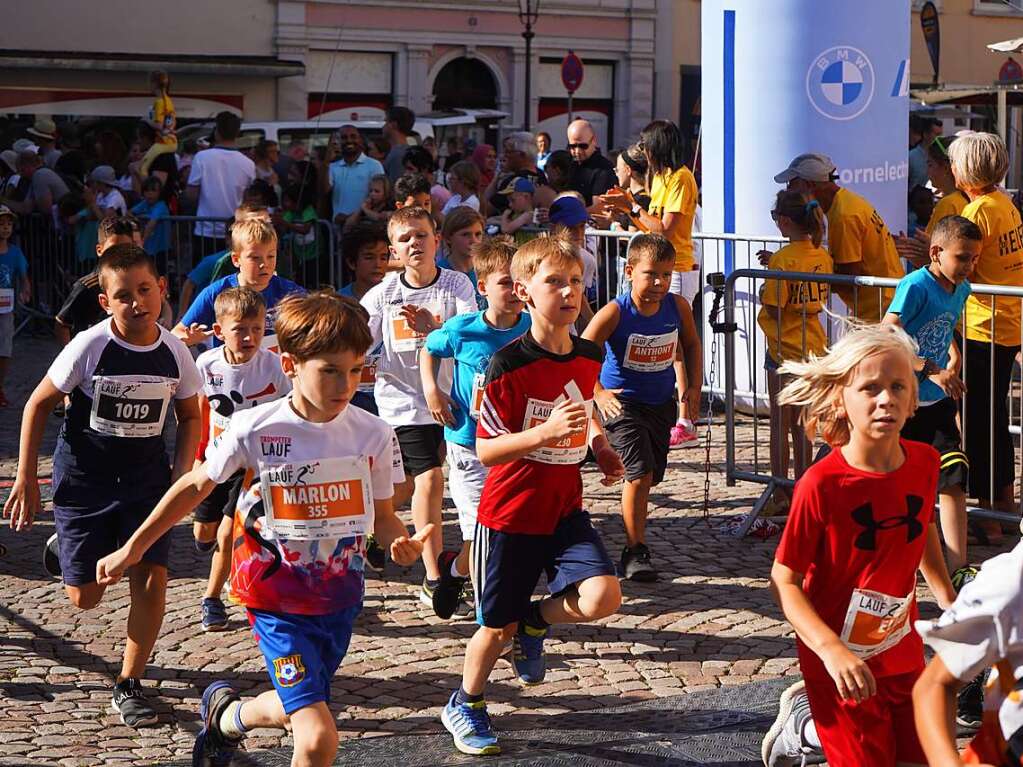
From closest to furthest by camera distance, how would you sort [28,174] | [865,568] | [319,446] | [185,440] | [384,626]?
[865,568] < [319,446] < [185,440] < [384,626] < [28,174]

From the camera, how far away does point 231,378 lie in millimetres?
6957

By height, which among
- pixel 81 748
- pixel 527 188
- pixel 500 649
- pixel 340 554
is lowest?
pixel 81 748

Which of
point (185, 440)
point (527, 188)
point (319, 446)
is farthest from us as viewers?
point (527, 188)

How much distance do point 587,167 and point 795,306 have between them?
18.5ft

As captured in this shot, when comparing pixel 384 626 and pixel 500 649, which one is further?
pixel 384 626

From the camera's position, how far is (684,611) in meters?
7.23

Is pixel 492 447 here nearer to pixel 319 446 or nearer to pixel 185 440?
pixel 319 446

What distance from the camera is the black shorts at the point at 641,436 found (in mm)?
7824

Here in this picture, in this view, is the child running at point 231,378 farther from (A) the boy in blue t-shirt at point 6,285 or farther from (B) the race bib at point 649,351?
(A) the boy in blue t-shirt at point 6,285

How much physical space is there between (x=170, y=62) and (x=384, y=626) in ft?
83.8

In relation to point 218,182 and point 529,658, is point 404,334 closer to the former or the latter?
point 529,658

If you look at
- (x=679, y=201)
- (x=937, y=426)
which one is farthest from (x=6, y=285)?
(x=937, y=426)

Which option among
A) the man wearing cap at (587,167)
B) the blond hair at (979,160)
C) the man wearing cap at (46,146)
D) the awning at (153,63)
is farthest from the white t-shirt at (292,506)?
the awning at (153,63)

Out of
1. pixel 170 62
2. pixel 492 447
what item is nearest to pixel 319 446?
pixel 492 447
